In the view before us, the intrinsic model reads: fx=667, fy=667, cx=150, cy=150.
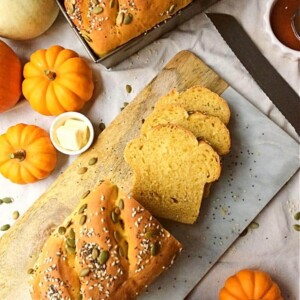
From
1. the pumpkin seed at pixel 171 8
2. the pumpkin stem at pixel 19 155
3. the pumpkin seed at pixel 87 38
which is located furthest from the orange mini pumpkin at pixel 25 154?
the pumpkin seed at pixel 171 8

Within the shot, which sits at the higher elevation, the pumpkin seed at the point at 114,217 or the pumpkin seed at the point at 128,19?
the pumpkin seed at the point at 128,19

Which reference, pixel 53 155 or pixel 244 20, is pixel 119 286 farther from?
pixel 244 20

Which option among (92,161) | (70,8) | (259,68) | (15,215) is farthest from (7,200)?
(259,68)

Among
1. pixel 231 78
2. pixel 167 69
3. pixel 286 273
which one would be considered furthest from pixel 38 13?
pixel 286 273

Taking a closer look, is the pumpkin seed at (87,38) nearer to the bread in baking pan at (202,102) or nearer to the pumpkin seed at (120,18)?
the pumpkin seed at (120,18)

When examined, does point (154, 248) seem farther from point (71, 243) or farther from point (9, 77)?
point (9, 77)
